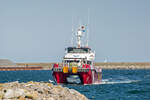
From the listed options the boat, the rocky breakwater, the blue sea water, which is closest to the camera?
the rocky breakwater

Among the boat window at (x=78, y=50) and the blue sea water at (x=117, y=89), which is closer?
the blue sea water at (x=117, y=89)

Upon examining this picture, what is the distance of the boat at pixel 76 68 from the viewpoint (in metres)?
50.9

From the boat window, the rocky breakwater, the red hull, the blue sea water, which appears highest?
the boat window

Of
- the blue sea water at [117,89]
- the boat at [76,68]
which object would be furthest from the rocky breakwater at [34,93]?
the boat at [76,68]

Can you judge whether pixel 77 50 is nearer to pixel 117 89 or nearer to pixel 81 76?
pixel 81 76

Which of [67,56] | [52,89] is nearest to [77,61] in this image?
[67,56]

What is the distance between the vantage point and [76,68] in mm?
50594

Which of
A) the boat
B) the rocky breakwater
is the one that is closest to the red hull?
the boat

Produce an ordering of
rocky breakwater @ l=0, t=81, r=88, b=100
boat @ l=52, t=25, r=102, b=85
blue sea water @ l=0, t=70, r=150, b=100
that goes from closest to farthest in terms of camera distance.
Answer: rocky breakwater @ l=0, t=81, r=88, b=100, blue sea water @ l=0, t=70, r=150, b=100, boat @ l=52, t=25, r=102, b=85

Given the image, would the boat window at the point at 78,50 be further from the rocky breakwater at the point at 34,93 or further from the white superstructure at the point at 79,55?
the rocky breakwater at the point at 34,93

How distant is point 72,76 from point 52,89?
99.8 feet

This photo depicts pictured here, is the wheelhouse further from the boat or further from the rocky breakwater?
the rocky breakwater

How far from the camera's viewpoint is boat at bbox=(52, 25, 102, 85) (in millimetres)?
50938

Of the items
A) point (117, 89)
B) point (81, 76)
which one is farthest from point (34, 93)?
point (81, 76)
